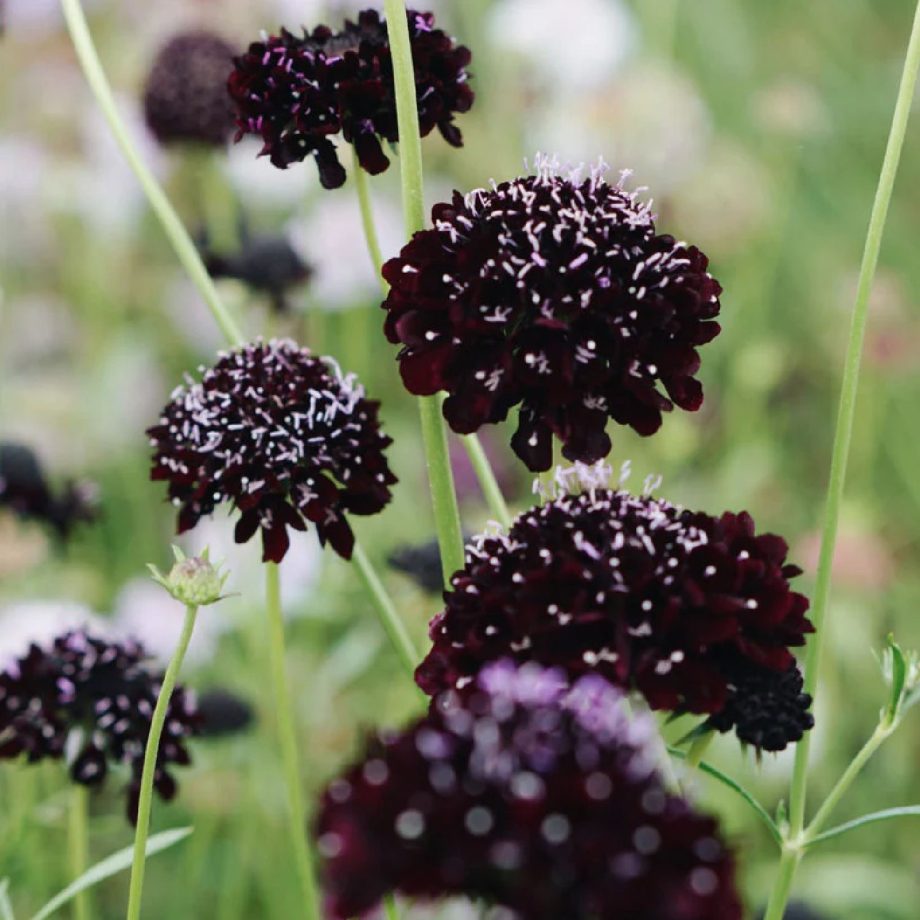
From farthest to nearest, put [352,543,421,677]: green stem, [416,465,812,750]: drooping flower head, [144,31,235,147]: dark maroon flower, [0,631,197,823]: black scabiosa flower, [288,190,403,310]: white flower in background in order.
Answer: [288,190,403,310]: white flower in background
[144,31,235,147]: dark maroon flower
[0,631,197,823]: black scabiosa flower
[352,543,421,677]: green stem
[416,465,812,750]: drooping flower head

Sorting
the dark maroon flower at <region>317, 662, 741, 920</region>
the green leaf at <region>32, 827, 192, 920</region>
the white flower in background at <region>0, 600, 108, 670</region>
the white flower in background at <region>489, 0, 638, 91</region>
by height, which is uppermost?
the white flower in background at <region>489, 0, 638, 91</region>

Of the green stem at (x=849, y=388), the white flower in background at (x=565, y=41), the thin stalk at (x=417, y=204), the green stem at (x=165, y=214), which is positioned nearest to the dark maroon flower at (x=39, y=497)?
the green stem at (x=165, y=214)

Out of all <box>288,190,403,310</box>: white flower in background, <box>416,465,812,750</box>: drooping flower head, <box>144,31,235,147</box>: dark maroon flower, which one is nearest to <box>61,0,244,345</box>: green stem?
<box>416,465,812,750</box>: drooping flower head

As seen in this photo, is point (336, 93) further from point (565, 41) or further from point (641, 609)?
point (565, 41)

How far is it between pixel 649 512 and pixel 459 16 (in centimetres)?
264

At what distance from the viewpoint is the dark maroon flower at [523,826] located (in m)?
0.48

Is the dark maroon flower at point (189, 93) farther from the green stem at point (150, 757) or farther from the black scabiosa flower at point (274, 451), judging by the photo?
the green stem at point (150, 757)

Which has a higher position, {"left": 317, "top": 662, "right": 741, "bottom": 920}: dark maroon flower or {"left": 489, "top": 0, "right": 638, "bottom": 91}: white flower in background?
{"left": 489, "top": 0, "right": 638, "bottom": 91}: white flower in background

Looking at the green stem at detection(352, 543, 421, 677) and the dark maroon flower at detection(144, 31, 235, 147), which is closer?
the green stem at detection(352, 543, 421, 677)

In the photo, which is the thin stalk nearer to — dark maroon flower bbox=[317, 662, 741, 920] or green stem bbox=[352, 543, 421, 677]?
green stem bbox=[352, 543, 421, 677]

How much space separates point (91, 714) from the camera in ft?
3.25

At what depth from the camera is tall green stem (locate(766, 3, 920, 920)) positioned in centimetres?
80

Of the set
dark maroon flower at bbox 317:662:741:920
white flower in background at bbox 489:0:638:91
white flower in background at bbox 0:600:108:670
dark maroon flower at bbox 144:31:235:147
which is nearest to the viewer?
dark maroon flower at bbox 317:662:741:920

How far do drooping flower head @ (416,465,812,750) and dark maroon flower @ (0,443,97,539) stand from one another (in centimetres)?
88
